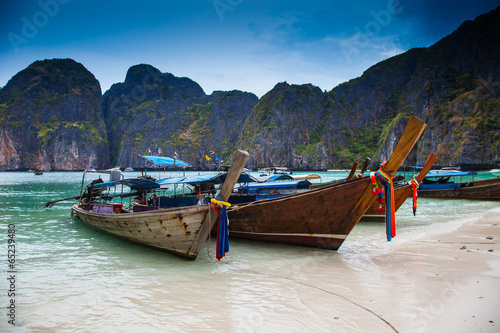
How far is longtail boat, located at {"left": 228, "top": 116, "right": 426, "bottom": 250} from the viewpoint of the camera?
632 centimetres

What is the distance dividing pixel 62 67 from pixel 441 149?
697 ft

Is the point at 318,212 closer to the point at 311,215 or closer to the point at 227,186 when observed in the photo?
the point at 311,215

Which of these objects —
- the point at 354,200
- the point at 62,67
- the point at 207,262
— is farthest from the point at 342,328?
the point at 62,67

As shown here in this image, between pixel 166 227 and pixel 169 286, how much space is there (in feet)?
5.36

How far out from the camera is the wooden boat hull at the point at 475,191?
21.3 meters

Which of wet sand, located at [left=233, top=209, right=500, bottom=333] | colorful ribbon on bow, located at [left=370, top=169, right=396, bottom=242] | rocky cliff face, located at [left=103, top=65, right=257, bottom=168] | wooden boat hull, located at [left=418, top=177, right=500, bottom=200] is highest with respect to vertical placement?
rocky cliff face, located at [left=103, top=65, right=257, bottom=168]

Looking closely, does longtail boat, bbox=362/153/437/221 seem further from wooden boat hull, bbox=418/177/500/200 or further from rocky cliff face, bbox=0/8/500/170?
rocky cliff face, bbox=0/8/500/170

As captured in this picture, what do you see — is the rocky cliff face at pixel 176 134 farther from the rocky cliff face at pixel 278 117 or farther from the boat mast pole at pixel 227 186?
the boat mast pole at pixel 227 186

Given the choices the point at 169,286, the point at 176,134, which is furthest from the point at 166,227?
the point at 176,134

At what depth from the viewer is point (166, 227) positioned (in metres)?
6.88

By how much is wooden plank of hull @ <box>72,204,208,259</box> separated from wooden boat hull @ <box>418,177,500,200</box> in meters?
23.8

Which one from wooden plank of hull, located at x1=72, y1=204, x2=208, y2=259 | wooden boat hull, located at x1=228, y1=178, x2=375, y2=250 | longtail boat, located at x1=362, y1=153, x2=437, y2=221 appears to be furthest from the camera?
longtail boat, located at x1=362, y1=153, x2=437, y2=221

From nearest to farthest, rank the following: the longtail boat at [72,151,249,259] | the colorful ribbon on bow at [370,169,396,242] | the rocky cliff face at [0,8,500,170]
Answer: the longtail boat at [72,151,249,259]
the colorful ribbon on bow at [370,169,396,242]
the rocky cliff face at [0,8,500,170]

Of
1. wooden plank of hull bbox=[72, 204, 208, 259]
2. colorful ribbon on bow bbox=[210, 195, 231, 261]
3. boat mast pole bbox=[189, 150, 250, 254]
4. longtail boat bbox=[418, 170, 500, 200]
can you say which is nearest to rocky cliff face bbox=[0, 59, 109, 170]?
longtail boat bbox=[418, 170, 500, 200]
